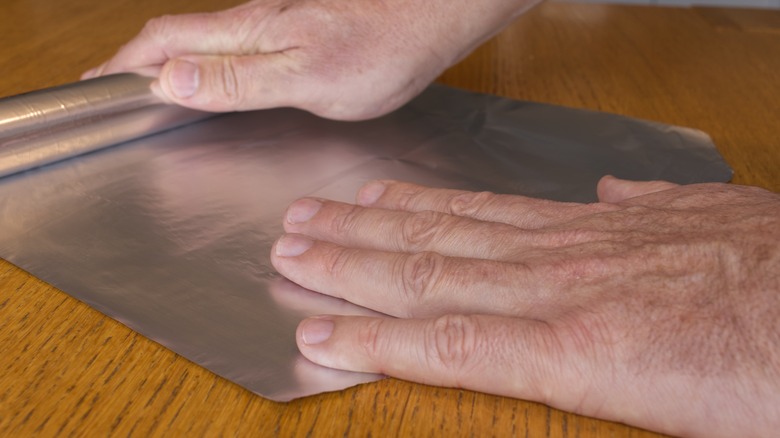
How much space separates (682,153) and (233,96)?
57cm

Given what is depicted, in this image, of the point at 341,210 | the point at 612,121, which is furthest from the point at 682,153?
the point at 341,210

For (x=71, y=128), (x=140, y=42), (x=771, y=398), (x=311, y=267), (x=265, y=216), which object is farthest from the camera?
(x=140, y=42)

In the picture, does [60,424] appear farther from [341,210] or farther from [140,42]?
[140,42]

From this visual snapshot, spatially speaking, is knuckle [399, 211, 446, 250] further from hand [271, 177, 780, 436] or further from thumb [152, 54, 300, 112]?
thumb [152, 54, 300, 112]

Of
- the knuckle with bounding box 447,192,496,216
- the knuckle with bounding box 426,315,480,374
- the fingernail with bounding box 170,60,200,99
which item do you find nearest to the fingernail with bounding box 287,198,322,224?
the knuckle with bounding box 447,192,496,216

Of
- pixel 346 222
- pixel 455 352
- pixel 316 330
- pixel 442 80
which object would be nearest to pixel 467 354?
pixel 455 352

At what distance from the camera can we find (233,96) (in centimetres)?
104

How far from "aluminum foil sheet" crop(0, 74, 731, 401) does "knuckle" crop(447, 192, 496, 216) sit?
13 cm

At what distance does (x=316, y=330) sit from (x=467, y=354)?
0.12 meters

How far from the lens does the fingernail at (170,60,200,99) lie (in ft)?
3.41

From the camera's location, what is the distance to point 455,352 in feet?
1.85

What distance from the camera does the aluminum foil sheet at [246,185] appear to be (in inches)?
25.4

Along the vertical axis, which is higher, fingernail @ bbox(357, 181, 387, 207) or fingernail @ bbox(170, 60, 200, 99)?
fingernail @ bbox(170, 60, 200, 99)

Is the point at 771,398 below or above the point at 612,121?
above
